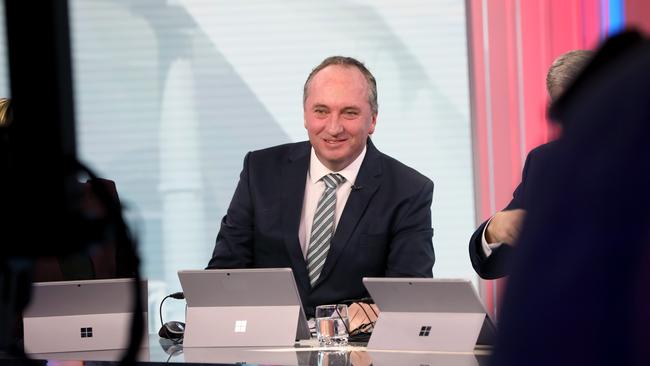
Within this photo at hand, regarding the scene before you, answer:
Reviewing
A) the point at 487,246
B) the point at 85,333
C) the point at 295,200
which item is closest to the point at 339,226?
the point at 295,200

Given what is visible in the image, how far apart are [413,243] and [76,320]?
1.12 m

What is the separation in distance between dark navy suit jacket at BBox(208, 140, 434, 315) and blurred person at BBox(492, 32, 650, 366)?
2.72 meters

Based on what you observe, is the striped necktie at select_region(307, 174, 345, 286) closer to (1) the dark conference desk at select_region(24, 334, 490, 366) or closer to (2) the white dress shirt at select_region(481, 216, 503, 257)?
(1) the dark conference desk at select_region(24, 334, 490, 366)

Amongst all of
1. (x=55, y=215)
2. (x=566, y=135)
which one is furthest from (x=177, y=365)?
(x=566, y=135)

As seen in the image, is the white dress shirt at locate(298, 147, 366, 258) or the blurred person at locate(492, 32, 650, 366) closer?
the blurred person at locate(492, 32, 650, 366)

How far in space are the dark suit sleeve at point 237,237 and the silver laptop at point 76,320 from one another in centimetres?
62

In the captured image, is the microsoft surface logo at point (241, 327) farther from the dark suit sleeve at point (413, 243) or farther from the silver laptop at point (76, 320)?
the dark suit sleeve at point (413, 243)

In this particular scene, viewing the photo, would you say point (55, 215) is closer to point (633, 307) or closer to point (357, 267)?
point (633, 307)

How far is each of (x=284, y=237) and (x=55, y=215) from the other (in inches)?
106

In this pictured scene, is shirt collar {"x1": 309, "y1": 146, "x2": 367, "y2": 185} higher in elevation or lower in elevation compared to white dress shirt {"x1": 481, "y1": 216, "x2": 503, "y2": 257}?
higher

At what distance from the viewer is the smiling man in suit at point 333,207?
10.6 ft

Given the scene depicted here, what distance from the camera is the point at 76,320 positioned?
275 centimetres

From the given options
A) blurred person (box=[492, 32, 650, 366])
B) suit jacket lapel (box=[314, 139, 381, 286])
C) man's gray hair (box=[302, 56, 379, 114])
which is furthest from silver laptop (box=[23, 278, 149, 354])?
blurred person (box=[492, 32, 650, 366])

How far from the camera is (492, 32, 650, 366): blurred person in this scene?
1.46 feet
